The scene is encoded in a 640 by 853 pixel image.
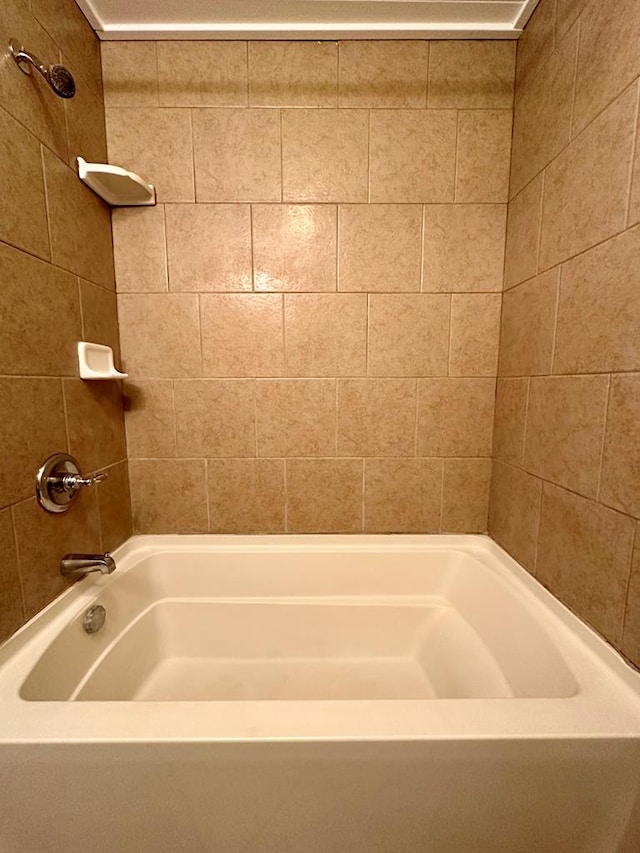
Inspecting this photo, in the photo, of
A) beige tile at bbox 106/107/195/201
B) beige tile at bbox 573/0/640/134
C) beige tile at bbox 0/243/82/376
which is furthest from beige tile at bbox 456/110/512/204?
beige tile at bbox 0/243/82/376

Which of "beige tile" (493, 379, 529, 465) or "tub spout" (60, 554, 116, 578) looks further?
"beige tile" (493, 379, 529, 465)

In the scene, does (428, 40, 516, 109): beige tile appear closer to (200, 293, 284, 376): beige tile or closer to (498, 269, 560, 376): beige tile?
(498, 269, 560, 376): beige tile

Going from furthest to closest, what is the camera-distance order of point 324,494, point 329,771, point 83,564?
point 324,494, point 83,564, point 329,771

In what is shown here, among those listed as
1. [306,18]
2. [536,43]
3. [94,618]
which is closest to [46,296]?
[94,618]

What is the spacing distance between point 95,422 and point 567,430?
1305 millimetres

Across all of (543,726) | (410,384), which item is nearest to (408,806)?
(543,726)

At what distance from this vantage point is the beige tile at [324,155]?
1.01 metres

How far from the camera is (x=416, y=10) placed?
2.99 feet

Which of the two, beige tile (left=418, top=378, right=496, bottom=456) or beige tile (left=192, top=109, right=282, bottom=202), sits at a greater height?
beige tile (left=192, top=109, right=282, bottom=202)

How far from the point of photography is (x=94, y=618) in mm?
860

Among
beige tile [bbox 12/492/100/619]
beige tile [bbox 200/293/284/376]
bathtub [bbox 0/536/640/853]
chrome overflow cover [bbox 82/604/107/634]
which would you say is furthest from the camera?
beige tile [bbox 200/293/284/376]

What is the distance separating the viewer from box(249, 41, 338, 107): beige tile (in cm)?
98

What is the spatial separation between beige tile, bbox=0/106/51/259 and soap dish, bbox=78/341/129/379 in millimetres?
236

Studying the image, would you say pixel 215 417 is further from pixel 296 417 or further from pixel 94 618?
pixel 94 618
